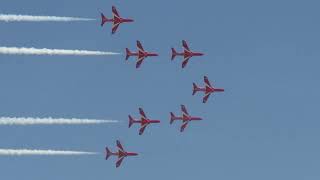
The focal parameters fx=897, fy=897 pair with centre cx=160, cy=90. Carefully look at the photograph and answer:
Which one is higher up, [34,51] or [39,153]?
[34,51]

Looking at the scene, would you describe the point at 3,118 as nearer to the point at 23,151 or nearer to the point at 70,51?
the point at 23,151

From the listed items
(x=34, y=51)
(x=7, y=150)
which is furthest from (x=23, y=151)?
(x=34, y=51)

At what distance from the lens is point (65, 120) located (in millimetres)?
191625

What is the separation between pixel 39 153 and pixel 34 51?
2098cm

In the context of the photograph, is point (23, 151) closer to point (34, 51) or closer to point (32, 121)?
point (32, 121)

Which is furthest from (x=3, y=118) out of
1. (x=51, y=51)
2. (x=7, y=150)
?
(x=51, y=51)

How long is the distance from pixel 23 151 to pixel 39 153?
4096mm

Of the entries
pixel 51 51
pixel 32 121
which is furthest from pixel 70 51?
pixel 32 121

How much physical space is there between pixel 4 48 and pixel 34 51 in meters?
8.57

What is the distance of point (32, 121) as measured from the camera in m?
184

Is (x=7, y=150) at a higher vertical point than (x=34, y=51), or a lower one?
lower

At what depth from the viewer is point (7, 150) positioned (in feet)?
594

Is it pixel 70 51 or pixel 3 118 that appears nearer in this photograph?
pixel 3 118

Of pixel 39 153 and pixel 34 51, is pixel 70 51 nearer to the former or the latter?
pixel 34 51
